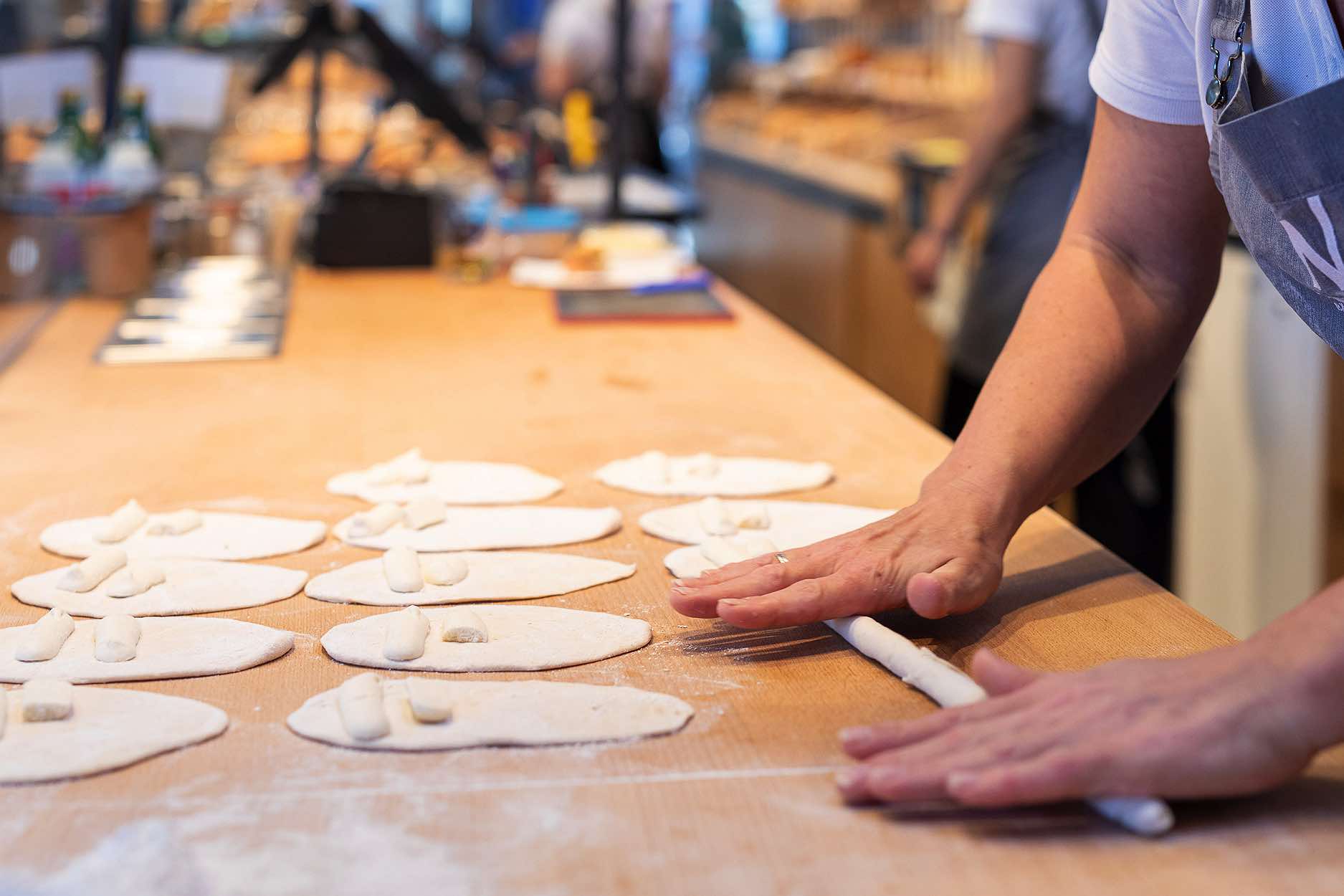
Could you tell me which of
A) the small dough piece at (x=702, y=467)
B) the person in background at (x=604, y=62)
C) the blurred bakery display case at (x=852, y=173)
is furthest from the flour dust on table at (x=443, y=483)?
the person in background at (x=604, y=62)

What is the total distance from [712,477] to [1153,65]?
57 cm

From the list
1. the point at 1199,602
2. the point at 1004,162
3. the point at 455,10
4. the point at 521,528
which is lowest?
the point at 1199,602

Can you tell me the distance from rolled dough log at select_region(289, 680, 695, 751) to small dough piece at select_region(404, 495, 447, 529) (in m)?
0.35

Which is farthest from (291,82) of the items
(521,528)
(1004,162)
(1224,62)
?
(1224,62)

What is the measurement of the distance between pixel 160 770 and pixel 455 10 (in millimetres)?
12580

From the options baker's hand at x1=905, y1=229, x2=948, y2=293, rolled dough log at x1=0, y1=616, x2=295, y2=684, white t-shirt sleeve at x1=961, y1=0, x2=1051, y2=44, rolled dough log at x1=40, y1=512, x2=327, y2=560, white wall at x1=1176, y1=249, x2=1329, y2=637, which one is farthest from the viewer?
baker's hand at x1=905, y1=229, x2=948, y2=293

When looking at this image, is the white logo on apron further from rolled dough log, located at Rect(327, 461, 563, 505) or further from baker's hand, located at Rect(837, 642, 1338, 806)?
rolled dough log, located at Rect(327, 461, 563, 505)

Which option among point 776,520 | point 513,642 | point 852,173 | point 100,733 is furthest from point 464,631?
point 852,173

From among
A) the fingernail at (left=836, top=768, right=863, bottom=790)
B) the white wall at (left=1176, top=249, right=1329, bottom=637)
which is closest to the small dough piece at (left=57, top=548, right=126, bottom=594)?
the fingernail at (left=836, top=768, right=863, bottom=790)

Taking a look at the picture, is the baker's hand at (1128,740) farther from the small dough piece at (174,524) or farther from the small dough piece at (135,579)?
the small dough piece at (174,524)

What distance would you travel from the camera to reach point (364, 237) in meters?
2.76

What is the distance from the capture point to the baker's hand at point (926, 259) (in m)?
3.12

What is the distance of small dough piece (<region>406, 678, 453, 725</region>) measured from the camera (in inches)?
32.6

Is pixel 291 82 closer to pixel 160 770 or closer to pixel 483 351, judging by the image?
pixel 483 351
